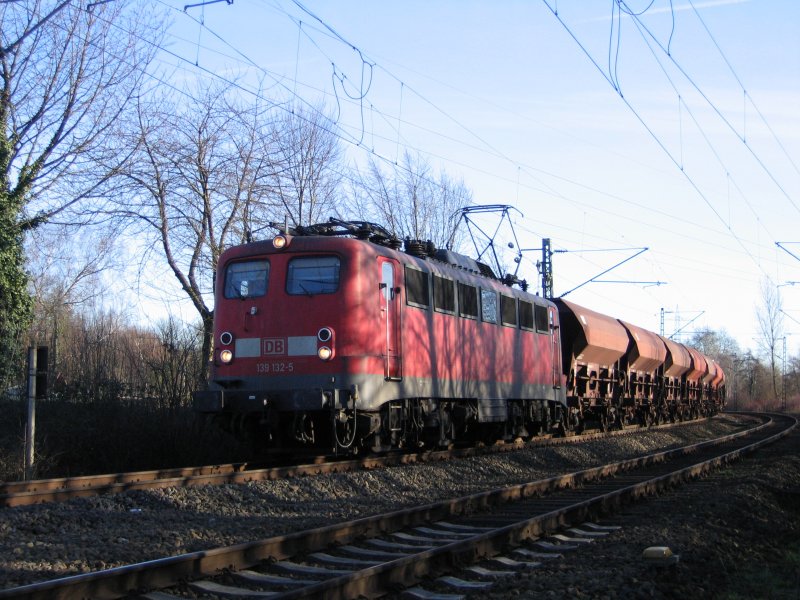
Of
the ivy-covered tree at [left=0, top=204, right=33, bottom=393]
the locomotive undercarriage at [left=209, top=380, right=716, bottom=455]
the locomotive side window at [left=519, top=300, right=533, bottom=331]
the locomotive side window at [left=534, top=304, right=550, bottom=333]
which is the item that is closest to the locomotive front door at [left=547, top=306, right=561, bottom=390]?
the locomotive side window at [left=534, top=304, right=550, bottom=333]

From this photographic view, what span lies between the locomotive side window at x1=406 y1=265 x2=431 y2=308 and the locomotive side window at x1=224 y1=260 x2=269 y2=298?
2.31m

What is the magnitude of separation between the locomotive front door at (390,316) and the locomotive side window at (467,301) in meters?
2.56

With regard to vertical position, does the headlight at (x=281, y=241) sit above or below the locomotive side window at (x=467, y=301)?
above

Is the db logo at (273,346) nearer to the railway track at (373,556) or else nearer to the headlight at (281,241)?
the headlight at (281,241)

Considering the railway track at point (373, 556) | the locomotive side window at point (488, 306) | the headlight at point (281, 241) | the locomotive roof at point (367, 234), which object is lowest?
the railway track at point (373, 556)

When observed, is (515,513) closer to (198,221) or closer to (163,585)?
(163,585)

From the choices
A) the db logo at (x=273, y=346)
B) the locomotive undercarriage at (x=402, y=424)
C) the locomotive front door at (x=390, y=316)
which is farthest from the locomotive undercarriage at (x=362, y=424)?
the db logo at (x=273, y=346)

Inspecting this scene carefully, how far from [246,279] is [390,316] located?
7.57 feet

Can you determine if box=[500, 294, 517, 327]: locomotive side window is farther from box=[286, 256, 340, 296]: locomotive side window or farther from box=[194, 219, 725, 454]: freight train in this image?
box=[286, 256, 340, 296]: locomotive side window

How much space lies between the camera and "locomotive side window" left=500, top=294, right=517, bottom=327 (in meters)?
18.2

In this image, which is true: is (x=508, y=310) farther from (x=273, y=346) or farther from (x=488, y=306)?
(x=273, y=346)

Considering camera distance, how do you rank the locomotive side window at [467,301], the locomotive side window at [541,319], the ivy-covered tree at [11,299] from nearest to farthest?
the locomotive side window at [467,301] → the ivy-covered tree at [11,299] → the locomotive side window at [541,319]

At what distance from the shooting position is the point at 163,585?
6.16 m

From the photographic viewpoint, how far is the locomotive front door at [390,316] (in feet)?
44.2
